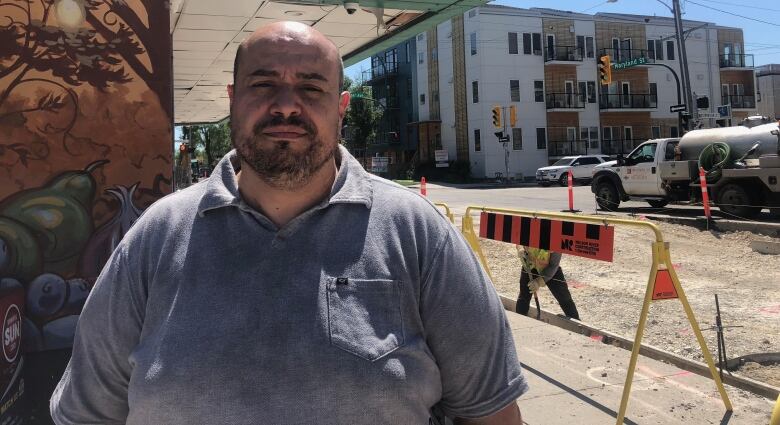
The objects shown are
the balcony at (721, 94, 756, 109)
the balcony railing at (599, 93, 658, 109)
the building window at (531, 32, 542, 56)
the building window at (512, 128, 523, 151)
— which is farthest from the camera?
the balcony at (721, 94, 756, 109)

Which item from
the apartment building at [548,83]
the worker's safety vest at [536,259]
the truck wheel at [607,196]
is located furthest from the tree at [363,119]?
the worker's safety vest at [536,259]

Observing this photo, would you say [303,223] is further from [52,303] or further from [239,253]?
[52,303]

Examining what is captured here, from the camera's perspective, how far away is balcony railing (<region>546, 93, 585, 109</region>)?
141 feet

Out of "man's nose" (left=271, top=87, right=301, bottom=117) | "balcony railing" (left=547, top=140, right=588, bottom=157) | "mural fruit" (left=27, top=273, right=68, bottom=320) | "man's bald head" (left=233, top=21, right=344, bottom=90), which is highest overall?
"balcony railing" (left=547, top=140, right=588, bottom=157)

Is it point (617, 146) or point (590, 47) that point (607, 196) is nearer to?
point (617, 146)

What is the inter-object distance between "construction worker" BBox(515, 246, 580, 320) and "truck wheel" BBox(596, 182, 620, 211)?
12.8m

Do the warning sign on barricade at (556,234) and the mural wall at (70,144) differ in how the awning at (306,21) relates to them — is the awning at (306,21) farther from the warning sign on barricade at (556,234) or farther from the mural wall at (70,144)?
the mural wall at (70,144)

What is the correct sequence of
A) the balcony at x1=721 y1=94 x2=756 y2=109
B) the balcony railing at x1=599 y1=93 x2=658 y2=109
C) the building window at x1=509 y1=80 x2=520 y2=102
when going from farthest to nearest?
the balcony at x1=721 y1=94 x2=756 y2=109
the balcony railing at x1=599 y1=93 x2=658 y2=109
the building window at x1=509 y1=80 x2=520 y2=102

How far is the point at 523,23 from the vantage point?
42.2 metres

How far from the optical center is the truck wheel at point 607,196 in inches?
711

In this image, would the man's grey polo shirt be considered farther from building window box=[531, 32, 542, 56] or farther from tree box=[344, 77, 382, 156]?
tree box=[344, 77, 382, 156]

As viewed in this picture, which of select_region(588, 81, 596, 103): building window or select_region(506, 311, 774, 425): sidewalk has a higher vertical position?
select_region(588, 81, 596, 103): building window

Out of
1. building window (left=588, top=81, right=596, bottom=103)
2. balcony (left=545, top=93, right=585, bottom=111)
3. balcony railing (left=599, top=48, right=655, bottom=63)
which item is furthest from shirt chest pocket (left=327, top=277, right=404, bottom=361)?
balcony railing (left=599, top=48, right=655, bottom=63)

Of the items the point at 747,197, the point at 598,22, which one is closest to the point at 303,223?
the point at 747,197
